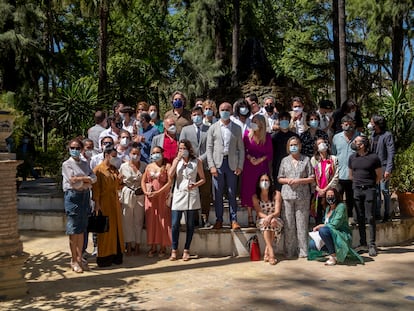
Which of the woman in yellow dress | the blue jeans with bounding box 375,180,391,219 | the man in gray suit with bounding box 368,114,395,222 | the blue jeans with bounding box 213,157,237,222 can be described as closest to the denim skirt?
the woman in yellow dress

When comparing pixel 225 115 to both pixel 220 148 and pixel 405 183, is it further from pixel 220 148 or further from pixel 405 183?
pixel 405 183

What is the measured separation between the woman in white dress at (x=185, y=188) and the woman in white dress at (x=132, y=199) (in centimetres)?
61

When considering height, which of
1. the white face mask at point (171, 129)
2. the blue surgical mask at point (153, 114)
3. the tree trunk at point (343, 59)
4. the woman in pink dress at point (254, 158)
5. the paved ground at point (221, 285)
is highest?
the tree trunk at point (343, 59)

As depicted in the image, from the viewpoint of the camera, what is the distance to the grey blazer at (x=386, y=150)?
25.4ft

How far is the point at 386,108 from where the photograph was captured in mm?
13625

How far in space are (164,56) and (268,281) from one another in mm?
24911

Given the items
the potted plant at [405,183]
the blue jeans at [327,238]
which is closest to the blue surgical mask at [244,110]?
the blue jeans at [327,238]

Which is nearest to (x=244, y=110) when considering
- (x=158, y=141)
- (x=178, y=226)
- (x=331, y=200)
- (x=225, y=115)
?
(x=225, y=115)

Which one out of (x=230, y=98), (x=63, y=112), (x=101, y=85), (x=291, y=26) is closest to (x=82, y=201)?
(x=230, y=98)

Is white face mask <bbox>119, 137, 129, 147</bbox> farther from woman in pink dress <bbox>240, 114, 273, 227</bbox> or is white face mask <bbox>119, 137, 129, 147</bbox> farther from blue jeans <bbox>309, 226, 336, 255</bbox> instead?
blue jeans <bbox>309, 226, 336, 255</bbox>

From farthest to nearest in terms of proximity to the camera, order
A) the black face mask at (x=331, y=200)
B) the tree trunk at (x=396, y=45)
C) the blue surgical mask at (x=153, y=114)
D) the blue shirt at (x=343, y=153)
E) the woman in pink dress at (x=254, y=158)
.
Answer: the tree trunk at (x=396, y=45) → the blue surgical mask at (x=153, y=114) → the blue shirt at (x=343, y=153) → the woman in pink dress at (x=254, y=158) → the black face mask at (x=331, y=200)

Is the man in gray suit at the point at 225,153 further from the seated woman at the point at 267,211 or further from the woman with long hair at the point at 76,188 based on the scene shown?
the woman with long hair at the point at 76,188

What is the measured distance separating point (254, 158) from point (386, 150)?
224cm

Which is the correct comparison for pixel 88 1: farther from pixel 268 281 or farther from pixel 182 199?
pixel 268 281
